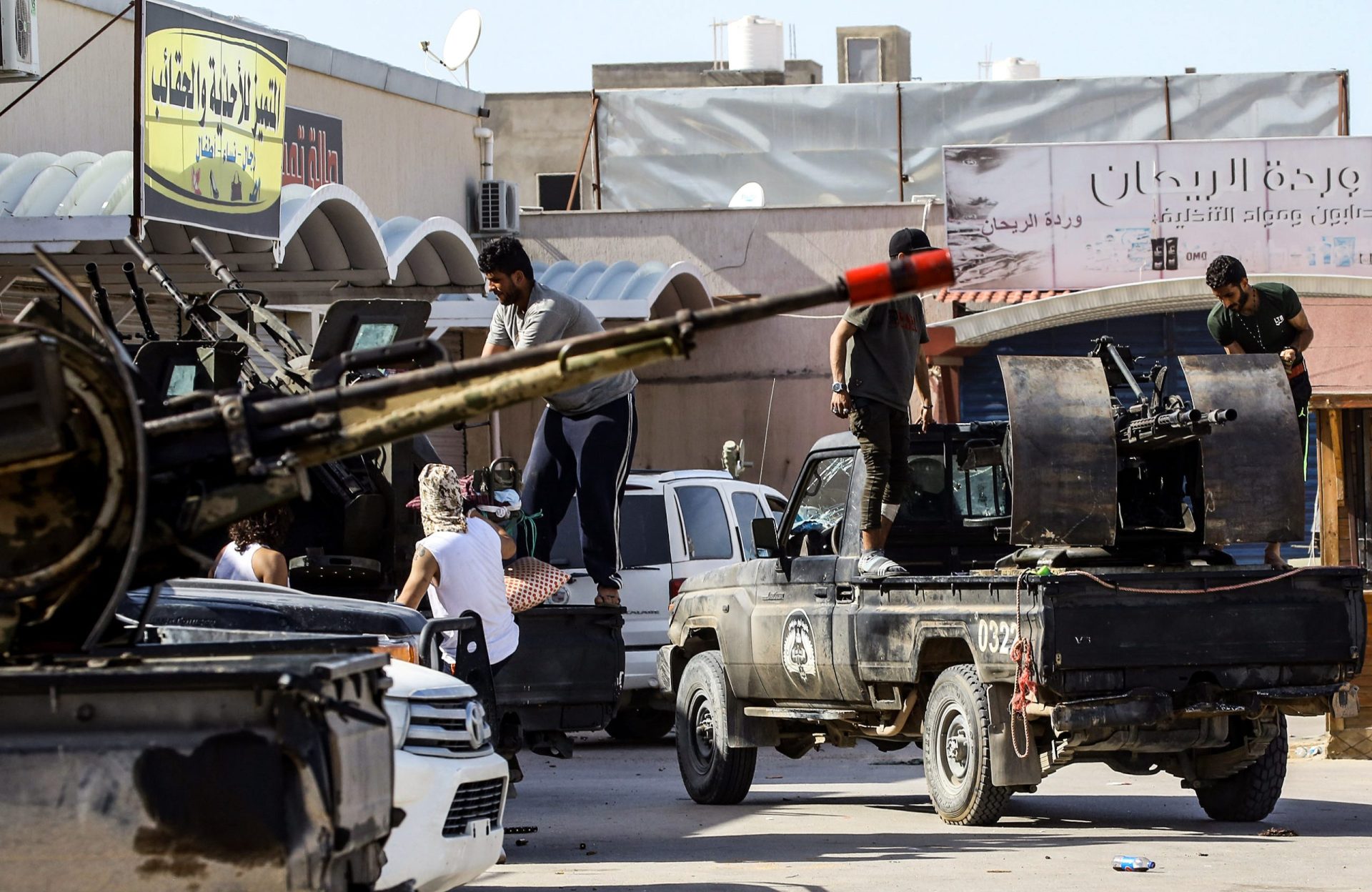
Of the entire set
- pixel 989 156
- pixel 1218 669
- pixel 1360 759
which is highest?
pixel 989 156

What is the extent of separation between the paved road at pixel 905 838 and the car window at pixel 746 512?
2589 mm

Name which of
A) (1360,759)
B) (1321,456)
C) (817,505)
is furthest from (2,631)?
(1321,456)

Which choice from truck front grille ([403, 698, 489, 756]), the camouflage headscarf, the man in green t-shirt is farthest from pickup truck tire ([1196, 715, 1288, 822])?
truck front grille ([403, 698, 489, 756])

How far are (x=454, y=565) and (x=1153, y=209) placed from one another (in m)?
18.3

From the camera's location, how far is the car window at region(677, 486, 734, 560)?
51.8 feet

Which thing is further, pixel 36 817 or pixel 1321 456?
pixel 1321 456

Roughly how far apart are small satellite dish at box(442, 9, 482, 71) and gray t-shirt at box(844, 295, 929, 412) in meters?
18.4

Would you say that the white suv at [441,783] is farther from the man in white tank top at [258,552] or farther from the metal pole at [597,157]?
the metal pole at [597,157]

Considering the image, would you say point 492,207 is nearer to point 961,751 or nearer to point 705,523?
point 705,523

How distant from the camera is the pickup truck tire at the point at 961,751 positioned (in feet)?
32.6

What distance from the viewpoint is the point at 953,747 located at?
34.0ft

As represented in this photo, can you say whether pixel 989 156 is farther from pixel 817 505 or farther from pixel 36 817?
pixel 36 817

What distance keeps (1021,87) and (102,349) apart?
28883 millimetres

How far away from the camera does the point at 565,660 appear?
1060 centimetres
